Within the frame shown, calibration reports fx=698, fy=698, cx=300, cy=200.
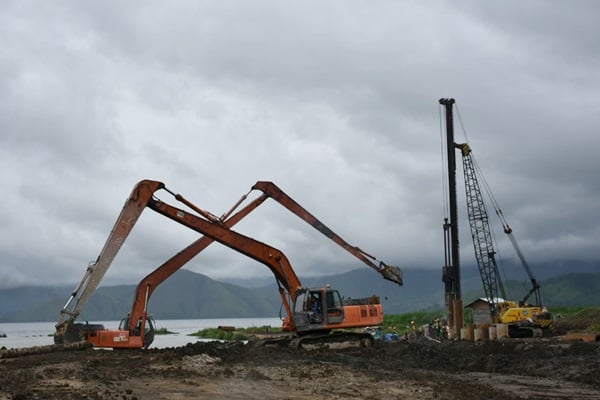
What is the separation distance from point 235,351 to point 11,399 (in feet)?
42.9

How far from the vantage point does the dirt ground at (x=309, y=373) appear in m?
17.5

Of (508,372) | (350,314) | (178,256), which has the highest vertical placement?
(178,256)

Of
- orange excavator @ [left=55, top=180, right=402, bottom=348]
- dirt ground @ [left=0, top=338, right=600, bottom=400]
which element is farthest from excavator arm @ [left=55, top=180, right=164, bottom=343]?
dirt ground @ [left=0, top=338, right=600, bottom=400]

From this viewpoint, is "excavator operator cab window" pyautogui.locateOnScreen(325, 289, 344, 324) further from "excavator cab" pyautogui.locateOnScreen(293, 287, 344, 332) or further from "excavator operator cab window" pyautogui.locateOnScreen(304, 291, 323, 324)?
"excavator operator cab window" pyautogui.locateOnScreen(304, 291, 323, 324)

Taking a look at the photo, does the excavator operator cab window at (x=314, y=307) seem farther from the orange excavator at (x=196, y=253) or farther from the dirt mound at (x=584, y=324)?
the dirt mound at (x=584, y=324)

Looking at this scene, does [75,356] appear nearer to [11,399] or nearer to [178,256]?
[178,256]

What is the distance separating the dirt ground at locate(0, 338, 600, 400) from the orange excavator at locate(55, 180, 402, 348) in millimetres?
900

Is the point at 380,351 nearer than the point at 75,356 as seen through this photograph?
No

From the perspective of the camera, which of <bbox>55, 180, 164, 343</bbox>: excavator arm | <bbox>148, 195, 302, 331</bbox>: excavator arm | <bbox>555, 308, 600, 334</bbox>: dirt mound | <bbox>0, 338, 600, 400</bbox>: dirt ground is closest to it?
<bbox>0, 338, 600, 400</bbox>: dirt ground

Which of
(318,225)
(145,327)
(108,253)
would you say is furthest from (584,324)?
(108,253)

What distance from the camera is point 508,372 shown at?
26.3m

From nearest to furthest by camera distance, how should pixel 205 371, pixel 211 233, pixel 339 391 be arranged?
pixel 339 391
pixel 205 371
pixel 211 233

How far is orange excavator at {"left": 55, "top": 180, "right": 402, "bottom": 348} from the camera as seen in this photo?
26.3 metres

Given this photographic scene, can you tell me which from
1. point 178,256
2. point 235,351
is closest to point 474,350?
point 235,351
